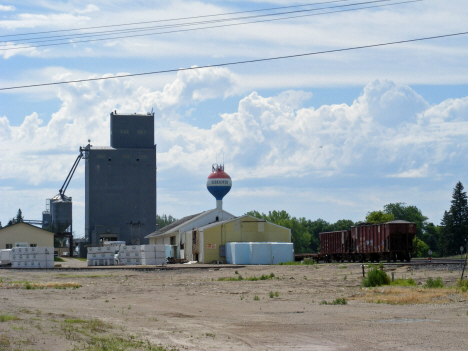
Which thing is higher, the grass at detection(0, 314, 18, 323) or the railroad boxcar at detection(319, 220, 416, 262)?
the railroad boxcar at detection(319, 220, 416, 262)

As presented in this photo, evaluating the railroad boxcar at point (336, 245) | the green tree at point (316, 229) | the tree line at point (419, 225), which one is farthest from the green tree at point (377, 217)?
the railroad boxcar at point (336, 245)

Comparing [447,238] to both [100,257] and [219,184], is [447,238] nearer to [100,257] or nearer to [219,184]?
[219,184]

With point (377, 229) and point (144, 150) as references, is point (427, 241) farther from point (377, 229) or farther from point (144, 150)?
point (377, 229)

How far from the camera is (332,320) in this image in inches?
547

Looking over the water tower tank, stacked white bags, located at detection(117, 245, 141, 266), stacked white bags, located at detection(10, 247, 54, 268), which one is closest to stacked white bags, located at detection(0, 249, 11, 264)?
stacked white bags, located at detection(10, 247, 54, 268)

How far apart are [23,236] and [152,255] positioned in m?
24.4

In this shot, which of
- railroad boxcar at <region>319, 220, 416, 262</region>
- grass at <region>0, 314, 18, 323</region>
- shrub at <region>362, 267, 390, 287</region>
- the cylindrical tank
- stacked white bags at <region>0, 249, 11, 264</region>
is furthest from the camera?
the cylindrical tank

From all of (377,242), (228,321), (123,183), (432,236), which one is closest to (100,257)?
(377,242)

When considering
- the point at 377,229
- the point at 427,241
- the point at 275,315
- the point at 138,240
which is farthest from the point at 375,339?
the point at 427,241

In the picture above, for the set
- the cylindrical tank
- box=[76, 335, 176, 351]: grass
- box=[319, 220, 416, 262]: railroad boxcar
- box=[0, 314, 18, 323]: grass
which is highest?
the cylindrical tank

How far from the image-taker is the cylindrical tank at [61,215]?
298 ft

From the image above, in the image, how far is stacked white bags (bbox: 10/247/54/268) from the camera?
4675 centimetres

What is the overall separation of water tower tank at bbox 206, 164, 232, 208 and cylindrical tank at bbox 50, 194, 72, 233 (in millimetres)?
30750

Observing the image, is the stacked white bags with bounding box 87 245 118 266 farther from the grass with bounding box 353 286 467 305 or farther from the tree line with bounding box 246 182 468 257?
the tree line with bounding box 246 182 468 257
